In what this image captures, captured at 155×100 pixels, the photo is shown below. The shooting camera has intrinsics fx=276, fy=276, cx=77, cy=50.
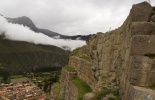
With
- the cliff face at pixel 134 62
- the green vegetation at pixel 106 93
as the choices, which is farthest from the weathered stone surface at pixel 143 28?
the green vegetation at pixel 106 93

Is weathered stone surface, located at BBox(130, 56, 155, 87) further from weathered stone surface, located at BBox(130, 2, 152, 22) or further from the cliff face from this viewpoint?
weathered stone surface, located at BBox(130, 2, 152, 22)

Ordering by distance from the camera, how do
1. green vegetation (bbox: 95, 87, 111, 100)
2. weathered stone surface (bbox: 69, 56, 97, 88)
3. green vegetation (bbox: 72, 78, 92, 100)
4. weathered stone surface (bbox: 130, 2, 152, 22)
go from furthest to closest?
weathered stone surface (bbox: 69, 56, 97, 88) → green vegetation (bbox: 72, 78, 92, 100) → green vegetation (bbox: 95, 87, 111, 100) → weathered stone surface (bbox: 130, 2, 152, 22)

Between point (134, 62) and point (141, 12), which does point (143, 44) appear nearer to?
point (134, 62)

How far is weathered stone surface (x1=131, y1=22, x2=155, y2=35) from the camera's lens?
8.92 m

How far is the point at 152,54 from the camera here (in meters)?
8.70

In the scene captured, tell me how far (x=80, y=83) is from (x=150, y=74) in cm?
1059

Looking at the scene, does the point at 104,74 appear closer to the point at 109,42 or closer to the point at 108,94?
the point at 109,42

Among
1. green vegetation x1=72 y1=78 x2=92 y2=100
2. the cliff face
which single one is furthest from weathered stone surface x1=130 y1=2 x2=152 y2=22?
green vegetation x1=72 y1=78 x2=92 y2=100

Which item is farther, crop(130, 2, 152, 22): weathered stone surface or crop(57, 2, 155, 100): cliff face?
crop(130, 2, 152, 22): weathered stone surface

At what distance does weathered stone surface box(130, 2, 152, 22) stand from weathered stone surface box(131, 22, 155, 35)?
0.60 metres

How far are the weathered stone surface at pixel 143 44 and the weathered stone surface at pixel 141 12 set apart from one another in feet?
3.64

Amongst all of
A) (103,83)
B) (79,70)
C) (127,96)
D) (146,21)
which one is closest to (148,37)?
(146,21)

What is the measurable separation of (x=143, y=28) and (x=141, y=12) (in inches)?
35.1

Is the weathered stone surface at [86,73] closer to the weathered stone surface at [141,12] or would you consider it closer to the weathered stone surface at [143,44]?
the weathered stone surface at [141,12]
